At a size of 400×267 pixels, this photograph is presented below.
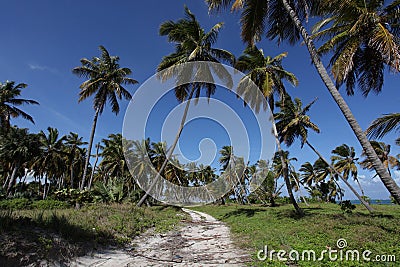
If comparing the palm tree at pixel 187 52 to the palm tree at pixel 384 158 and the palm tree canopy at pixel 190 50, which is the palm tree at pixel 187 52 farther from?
the palm tree at pixel 384 158

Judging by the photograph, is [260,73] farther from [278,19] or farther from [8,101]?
[8,101]

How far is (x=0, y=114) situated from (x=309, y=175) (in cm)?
4857

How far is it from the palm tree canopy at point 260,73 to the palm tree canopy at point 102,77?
36.2ft

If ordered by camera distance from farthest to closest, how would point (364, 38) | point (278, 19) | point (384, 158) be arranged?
point (384, 158)
point (278, 19)
point (364, 38)

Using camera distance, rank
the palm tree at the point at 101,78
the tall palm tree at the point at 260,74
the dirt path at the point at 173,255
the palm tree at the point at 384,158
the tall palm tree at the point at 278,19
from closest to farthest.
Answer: the dirt path at the point at 173,255 < the tall palm tree at the point at 278,19 < the tall palm tree at the point at 260,74 < the palm tree at the point at 101,78 < the palm tree at the point at 384,158

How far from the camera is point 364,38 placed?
25.4ft

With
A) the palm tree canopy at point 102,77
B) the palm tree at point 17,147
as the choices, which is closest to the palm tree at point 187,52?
the palm tree canopy at point 102,77

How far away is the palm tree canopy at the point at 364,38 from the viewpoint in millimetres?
6531

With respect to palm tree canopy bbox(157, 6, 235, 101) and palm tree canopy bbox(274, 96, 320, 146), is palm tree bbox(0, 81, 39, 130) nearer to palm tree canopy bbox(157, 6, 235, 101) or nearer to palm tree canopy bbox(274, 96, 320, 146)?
palm tree canopy bbox(157, 6, 235, 101)

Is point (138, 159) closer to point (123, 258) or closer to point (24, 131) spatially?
point (24, 131)

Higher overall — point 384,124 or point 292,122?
point 292,122

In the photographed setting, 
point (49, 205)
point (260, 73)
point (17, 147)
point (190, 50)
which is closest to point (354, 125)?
point (260, 73)

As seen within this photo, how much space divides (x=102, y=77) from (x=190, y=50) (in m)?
8.88

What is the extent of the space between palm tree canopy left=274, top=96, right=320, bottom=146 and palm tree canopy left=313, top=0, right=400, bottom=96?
33.5ft
